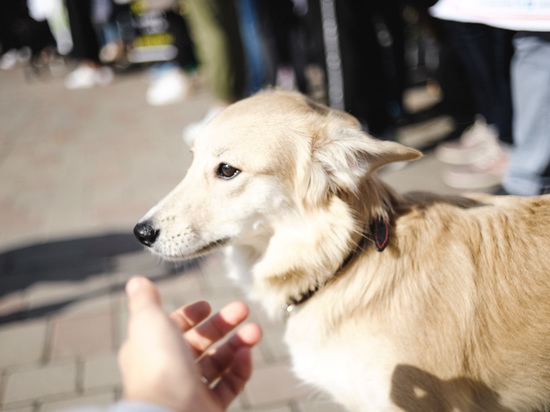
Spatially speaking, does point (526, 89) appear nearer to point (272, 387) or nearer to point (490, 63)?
point (490, 63)

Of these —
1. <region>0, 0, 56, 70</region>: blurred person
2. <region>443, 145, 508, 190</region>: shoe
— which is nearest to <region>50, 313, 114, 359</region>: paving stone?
<region>443, 145, 508, 190</region>: shoe

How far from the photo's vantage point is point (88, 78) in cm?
935

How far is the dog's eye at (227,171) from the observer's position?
1874mm

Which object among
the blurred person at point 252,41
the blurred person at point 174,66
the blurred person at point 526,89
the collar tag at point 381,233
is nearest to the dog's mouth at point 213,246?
the collar tag at point 381,233

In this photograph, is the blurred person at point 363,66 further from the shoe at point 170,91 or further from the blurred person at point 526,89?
the shoe at point 170,91

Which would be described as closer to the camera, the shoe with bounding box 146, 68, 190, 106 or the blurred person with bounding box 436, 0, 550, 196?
the blurred person with bounding box 436, 0, 550, 196

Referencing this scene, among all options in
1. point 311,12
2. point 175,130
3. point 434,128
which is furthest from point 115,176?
point 434,128

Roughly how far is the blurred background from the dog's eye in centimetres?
103

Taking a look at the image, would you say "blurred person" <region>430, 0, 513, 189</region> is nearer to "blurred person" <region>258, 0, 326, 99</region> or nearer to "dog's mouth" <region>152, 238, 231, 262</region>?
"dog's mouth" <region>152, 238, 231, 262</region>

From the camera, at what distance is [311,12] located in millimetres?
3920

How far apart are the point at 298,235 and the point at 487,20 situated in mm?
1347

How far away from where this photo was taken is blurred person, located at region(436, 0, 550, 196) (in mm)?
2111

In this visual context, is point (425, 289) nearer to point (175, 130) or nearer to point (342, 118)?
point (342, 118)

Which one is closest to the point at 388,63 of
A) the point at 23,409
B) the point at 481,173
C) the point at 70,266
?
the point at 481,173
